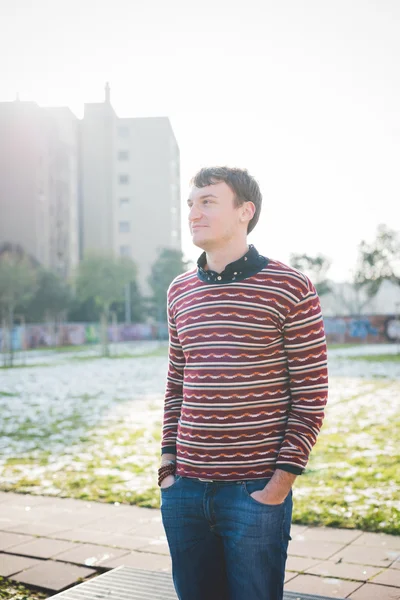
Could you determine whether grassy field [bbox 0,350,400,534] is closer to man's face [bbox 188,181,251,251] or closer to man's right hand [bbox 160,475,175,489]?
man's right hand [bbox 160,475,175,489]

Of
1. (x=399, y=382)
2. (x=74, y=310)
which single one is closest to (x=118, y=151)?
(x=74, y=310)

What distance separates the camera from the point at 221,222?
262 centimetres

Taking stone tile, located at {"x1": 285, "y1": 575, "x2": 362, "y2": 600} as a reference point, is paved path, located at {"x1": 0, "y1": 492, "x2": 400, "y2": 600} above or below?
below

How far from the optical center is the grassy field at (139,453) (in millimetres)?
6105

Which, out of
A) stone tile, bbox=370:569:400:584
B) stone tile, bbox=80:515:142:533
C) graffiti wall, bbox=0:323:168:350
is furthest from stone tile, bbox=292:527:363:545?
graffiti wall, bbox=0:323:168:350

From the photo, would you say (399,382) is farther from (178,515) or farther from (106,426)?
(178,515)

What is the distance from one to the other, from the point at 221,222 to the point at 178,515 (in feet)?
3.32

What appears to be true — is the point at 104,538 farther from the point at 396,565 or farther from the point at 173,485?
the point at 173,485

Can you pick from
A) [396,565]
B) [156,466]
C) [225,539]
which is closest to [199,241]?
[225,539]

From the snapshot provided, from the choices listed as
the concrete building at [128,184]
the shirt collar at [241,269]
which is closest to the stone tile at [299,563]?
the shirt collar at [241,269]

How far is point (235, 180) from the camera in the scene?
2.62 meters

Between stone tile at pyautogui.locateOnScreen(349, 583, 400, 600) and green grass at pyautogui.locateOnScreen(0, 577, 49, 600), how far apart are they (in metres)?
1.67

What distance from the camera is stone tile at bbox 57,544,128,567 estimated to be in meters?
4.61

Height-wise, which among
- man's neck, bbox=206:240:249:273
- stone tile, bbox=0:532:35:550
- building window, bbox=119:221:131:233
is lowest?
stone tile, bbox=0:532:35:550
